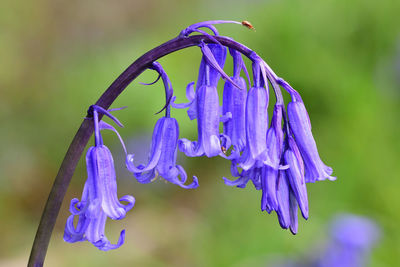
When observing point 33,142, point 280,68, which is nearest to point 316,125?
point 280,68

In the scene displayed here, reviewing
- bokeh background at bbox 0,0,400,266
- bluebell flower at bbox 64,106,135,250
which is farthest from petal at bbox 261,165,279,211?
bokeh background at bbox 0,0,400,266

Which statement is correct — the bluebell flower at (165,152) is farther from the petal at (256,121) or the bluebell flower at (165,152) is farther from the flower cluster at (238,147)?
the petal at (256,121)

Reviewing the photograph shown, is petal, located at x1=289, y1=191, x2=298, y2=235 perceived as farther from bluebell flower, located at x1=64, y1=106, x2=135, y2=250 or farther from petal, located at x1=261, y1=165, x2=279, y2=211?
bluebell flower, located at x1=64, y1=106, x2=135, y2=250

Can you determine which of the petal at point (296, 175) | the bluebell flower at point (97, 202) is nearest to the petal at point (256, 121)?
the petal at point (296, 175)

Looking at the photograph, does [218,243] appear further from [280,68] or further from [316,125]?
[280,68]

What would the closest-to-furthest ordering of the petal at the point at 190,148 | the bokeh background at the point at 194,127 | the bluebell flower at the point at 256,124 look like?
1. the bluebell flower at the point at 256,124
2. the petal at the point at 190,148
3. the bokeh background at the point at 194,127

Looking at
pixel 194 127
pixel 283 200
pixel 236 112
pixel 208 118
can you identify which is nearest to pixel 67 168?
pixel 208 118
